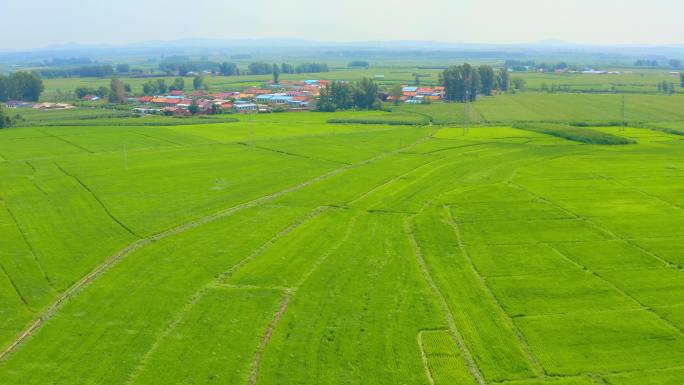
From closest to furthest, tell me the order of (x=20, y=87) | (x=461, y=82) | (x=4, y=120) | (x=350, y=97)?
(x=4, y=120) → (x=350, y=97) → (x=461, y=82) → (x=20, y=87)

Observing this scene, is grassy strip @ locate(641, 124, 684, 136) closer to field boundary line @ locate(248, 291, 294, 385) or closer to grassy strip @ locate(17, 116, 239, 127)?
grassy strip @ locate(17, 116, 239, 127)

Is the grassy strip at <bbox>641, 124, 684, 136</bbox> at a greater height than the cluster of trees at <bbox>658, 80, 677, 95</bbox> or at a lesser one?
lesser

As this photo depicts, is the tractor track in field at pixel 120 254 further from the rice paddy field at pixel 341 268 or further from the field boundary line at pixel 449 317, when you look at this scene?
the field boundary line at pixel 449 317

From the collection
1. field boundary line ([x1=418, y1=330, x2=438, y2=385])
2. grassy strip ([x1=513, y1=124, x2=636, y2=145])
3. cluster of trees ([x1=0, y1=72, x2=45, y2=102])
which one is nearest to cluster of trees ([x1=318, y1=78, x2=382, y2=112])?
grassy strip ([x1=513, y1=124, x2=636, y2=145])

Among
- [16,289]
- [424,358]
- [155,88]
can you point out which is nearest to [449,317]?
[424,358]

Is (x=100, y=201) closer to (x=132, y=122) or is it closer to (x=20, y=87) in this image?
(x=132, y=122)

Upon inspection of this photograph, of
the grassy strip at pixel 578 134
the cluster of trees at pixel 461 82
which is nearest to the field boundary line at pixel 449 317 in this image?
the grassy strip at pixel 578 134
